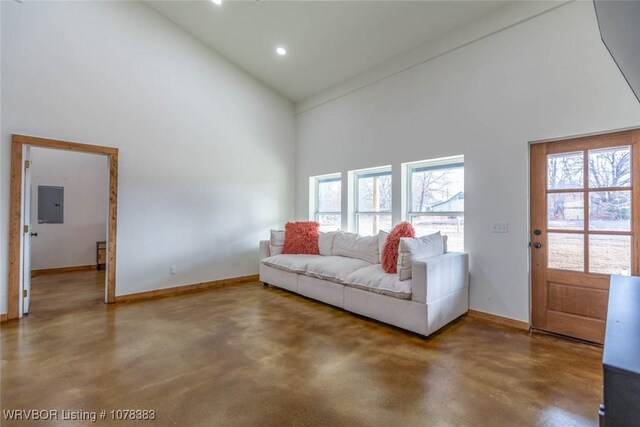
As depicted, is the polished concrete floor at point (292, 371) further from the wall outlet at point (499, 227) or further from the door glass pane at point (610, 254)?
the wall outlet at point (499, 227)

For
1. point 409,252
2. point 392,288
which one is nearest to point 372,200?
point 409,252

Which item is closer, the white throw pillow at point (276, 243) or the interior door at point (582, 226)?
the interior door at point (582, 226)

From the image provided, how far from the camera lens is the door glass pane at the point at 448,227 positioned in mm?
3576

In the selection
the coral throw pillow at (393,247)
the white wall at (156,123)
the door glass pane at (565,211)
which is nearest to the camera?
the door glass pane at (565,211)

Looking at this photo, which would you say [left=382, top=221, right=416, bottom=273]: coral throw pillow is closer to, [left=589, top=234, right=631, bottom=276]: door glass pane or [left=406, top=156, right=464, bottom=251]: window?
[left=406, top=156, right=464, bottom=251]: window

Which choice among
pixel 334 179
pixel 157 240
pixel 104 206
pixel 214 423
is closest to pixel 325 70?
pixel 334 179

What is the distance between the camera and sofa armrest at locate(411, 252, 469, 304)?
2.69 m

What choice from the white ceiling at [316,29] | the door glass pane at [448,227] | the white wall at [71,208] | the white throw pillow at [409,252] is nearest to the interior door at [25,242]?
the white wall at [71,208]

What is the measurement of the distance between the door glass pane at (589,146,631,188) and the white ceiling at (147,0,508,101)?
6.02 ft

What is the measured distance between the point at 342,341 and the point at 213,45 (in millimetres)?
4719

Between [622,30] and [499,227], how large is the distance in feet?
8.30

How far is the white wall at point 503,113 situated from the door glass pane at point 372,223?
0.36m

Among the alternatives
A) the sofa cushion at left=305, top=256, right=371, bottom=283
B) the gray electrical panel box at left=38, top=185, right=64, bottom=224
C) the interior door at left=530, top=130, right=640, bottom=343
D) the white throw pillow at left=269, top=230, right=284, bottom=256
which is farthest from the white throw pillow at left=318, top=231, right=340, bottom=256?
the gray electrical panel box at left=38, top=185, right=64, bottom=224

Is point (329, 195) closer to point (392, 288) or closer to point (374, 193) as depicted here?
point (374, 193)
